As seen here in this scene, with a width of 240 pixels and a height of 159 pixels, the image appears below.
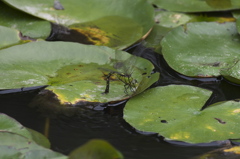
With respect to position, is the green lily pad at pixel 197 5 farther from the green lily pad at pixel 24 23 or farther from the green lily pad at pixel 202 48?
the green lily pad at pixel 24 23

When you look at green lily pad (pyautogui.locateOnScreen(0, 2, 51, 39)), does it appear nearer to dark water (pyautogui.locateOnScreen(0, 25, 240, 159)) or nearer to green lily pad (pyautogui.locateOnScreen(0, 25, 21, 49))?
green lily pad (pyautogui.locateOnScreen(0, 25, 21, 49))

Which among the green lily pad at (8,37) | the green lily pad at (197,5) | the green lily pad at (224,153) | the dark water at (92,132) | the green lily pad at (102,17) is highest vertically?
the green lily pad at (197,5)

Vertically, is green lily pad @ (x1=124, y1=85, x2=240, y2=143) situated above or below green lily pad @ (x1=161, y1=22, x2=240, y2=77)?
below

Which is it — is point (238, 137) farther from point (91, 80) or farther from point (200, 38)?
point (200, 38)

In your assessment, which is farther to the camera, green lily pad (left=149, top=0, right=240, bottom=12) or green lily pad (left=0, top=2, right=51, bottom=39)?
green lily pad (left=149, top=0, right=240, bottom=12)

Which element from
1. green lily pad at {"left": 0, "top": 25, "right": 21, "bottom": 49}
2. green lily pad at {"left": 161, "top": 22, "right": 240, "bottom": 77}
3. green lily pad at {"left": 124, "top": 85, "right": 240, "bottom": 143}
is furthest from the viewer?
green lily pad at {"left": 0, "top": 25, "right": 21, "bottom": 49}

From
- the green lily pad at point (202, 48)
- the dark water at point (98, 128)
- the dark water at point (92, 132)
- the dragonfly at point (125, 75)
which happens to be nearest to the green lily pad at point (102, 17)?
the green lily pad at point (202, 48)

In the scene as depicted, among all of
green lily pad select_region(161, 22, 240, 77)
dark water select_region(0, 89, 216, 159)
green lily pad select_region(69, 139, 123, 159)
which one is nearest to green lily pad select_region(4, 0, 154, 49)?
green lily pad select_region(161, 22, 240, 77)
